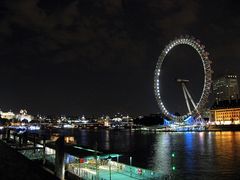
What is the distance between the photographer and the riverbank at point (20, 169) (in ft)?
67.0

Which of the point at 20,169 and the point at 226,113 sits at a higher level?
the point at 226,113

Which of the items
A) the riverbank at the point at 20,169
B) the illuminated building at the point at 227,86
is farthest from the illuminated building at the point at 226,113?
the riverbank at the point at 20,169

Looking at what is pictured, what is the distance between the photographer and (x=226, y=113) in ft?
478

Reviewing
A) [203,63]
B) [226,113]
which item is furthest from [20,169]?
[226,113]

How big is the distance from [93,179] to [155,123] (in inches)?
6308

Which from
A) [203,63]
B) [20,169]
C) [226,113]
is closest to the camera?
[20,169]

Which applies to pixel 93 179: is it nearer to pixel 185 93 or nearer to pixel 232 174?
pixel 232 174

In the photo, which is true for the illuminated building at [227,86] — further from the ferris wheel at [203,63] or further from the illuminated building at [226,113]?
the ferris wheel at [203,63]

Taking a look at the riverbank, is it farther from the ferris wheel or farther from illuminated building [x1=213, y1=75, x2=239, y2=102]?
illuminated building [x1=213, y1=75, x2=239, y2=102]

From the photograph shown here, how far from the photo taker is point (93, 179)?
18.5 m

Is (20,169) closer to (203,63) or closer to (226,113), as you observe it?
(203,63)

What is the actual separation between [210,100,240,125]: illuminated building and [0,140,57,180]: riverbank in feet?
390

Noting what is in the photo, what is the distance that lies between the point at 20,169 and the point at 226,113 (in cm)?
13524

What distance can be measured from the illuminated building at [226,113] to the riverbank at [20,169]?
119 m
